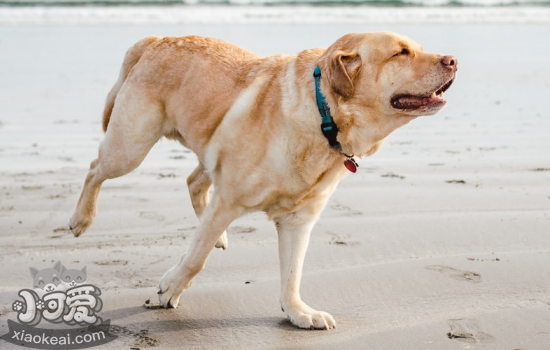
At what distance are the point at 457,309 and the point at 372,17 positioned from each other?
2114 centimetres

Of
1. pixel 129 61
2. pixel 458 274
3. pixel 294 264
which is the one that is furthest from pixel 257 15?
pixel 294 264

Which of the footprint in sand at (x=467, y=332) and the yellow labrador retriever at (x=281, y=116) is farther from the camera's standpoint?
the yellow labrador retriever at (x=281, y=116)

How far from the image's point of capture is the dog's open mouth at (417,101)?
3729mm

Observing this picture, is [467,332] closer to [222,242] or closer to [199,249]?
[199,249]

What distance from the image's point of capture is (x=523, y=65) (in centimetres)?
1364

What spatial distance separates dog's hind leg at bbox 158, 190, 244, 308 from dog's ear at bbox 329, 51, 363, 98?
88 centimetres

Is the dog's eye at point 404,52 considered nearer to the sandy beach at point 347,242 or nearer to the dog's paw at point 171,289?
the sandy beach at point 347,242

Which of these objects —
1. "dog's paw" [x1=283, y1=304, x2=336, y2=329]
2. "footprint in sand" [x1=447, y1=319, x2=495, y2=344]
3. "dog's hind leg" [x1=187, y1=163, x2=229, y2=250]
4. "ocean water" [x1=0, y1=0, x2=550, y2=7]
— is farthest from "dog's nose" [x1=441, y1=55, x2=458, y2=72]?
"ocean water" [x1=0, y1=0, x2=550, y2=7]

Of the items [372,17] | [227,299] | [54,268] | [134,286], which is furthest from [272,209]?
[372,17]

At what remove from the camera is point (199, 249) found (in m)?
4.10

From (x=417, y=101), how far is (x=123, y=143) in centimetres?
203

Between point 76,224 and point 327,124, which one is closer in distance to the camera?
point 327,124

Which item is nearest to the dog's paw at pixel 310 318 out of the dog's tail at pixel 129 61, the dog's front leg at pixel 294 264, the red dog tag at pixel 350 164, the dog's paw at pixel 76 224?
the dog's front leg at pixel 294 264

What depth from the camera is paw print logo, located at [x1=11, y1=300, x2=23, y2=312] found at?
13.1 ft
